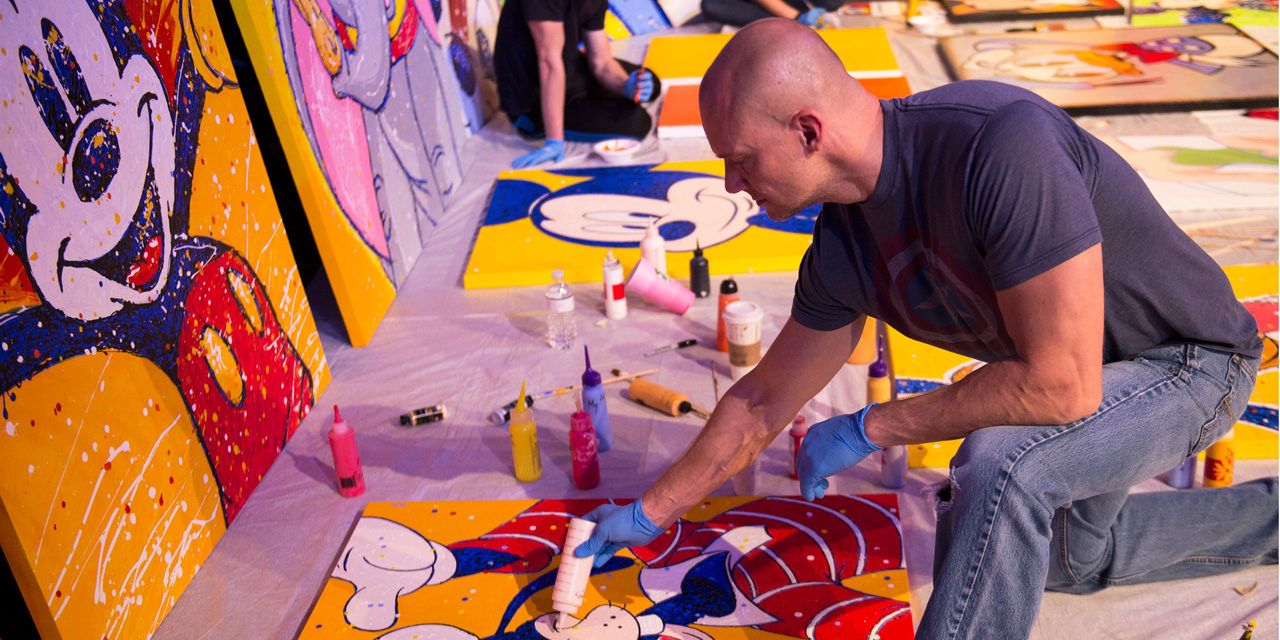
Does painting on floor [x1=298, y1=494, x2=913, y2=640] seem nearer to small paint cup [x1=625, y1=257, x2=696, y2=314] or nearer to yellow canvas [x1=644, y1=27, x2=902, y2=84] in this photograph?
small paint cup [x1=625, y1=257, x2=696, y2=314]

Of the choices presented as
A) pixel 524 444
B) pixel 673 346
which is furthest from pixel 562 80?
pixel 524 444

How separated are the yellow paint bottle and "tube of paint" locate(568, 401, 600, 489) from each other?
0.11 meters

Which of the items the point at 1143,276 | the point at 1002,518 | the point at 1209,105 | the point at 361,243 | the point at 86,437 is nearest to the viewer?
the point at 1002,518

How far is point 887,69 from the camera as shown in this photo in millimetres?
6316

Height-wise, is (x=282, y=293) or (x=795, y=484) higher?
(x=282, y=293)

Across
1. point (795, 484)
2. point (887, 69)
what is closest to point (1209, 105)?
point (887, 69)

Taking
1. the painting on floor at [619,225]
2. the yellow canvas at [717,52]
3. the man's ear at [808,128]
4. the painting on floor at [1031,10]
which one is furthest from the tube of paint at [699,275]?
the painting on floor at [1031,10]

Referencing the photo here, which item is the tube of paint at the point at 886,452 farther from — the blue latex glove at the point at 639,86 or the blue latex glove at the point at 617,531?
Answer: the blue latex glove at the point at 639,86

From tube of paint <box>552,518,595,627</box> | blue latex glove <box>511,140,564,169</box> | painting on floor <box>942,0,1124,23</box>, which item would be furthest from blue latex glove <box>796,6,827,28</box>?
tube of paint <box>552,518,595,627</box>

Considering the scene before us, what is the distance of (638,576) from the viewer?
2.44m

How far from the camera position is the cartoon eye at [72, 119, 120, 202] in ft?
7.50

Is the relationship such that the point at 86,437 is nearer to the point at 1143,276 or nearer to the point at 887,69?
the point at 1143,276

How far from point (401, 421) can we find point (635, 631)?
1.19 meters

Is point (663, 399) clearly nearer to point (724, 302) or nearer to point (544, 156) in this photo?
point (724, 302)
